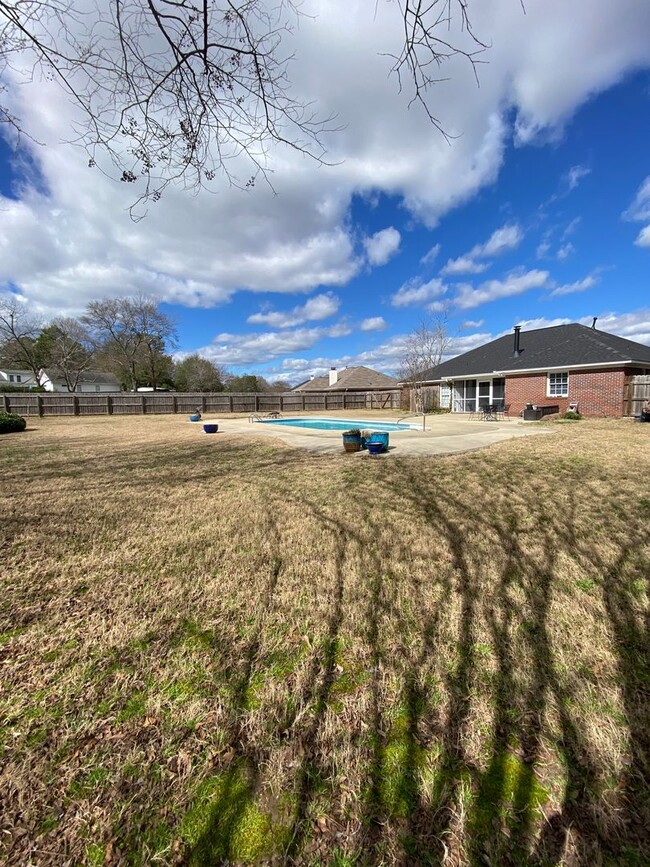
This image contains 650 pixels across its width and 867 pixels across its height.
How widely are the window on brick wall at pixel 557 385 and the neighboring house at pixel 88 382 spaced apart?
52.4 meters

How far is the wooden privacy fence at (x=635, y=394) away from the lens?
15211 mm

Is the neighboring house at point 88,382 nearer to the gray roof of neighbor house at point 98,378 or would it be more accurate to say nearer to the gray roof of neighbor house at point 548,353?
the gray roof of neighbor house at point 98,378

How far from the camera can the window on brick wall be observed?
17.2 meters

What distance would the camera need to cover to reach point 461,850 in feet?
3.87

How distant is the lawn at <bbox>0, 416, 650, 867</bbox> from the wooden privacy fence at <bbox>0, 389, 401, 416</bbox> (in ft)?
77.4

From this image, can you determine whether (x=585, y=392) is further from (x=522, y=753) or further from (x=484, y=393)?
(x=522, y=753)

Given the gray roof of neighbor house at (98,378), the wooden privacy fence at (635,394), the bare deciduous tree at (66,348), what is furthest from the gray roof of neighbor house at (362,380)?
the gray roof of neighbor house at (98,378)

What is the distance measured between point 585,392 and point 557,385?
4.44 feet

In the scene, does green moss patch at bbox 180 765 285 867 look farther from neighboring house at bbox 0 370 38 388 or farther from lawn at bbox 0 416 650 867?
neighboring house at bbox 0 370 38 388

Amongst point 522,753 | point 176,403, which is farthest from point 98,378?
point 522,753

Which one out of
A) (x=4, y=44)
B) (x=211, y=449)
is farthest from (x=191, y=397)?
(x=4, y=44)

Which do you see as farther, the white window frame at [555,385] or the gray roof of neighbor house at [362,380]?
the gray roof of neighbor house at [362,380]

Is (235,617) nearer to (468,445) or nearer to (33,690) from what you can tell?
(33,690)

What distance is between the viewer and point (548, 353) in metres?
18.5
